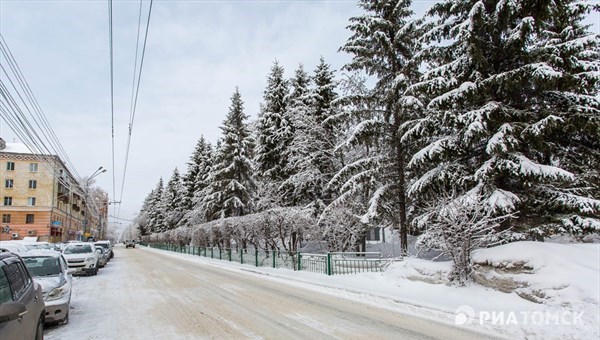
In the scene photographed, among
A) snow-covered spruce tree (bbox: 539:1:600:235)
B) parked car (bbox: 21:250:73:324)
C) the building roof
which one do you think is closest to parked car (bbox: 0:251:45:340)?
parked car (bbox: 21:250:73:324)

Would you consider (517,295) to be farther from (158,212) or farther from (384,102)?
(158,212)

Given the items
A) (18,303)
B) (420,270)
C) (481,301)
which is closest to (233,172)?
(420,270)

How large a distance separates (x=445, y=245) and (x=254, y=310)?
18.6 feet

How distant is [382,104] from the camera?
19703 mm

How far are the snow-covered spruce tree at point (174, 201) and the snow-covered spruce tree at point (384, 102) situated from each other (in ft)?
145

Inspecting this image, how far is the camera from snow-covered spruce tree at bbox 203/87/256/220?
37.4m

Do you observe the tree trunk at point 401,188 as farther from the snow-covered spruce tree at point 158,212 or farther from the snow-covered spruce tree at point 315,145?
the snow-covered spruce tree at point 158,212

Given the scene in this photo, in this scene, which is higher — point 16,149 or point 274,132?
point 16,149

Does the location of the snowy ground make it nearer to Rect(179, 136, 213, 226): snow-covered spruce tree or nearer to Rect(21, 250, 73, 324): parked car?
Rect(21, 250, 73, 324): parked car

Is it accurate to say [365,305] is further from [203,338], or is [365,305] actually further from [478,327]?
[203,338]

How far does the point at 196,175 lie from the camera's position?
182 feet

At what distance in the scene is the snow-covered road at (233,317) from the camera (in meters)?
6.98

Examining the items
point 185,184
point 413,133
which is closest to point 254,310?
point 413,133

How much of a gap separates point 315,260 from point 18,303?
46.7 feet
